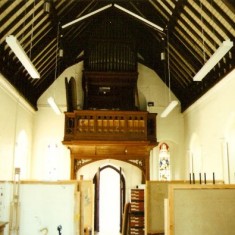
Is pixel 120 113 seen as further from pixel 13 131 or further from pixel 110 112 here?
pixel 13 131

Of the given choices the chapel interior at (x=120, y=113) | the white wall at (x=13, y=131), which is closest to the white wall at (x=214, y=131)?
the chapel interior at (x=120, y=113)

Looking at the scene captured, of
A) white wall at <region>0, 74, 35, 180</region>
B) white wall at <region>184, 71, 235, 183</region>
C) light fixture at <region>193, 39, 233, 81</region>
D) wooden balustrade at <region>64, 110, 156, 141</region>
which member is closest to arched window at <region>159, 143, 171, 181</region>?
white wall at <region>184, 71, 235, 183</region>

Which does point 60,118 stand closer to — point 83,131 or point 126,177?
point 83,131

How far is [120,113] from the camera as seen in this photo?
11820mm

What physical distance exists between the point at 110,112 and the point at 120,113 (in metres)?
0.33

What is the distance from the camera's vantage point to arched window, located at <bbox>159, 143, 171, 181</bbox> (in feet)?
43.6

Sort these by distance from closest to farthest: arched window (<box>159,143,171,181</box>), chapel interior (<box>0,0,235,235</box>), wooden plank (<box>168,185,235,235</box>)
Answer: wooden plank (<box>168,185,235,235</box>) → chapel interior (<box>0,0,235,235</box>) → arched window (<box>159,143,171,181</box>)

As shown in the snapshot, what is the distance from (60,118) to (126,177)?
326cm

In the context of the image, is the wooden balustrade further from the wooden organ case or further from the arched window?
the arched window

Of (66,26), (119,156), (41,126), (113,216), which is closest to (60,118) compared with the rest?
(41,126)

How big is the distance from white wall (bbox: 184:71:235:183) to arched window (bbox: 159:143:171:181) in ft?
2.86

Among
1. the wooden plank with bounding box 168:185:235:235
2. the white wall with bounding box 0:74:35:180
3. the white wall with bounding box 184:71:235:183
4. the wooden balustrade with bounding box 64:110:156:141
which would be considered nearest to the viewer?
the wooden plank with bounding box 168:185:235:235

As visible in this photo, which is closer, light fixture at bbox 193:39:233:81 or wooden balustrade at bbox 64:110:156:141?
light fixture at bbox 193:39:233:81

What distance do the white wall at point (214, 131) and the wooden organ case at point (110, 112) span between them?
1438 millimetres
